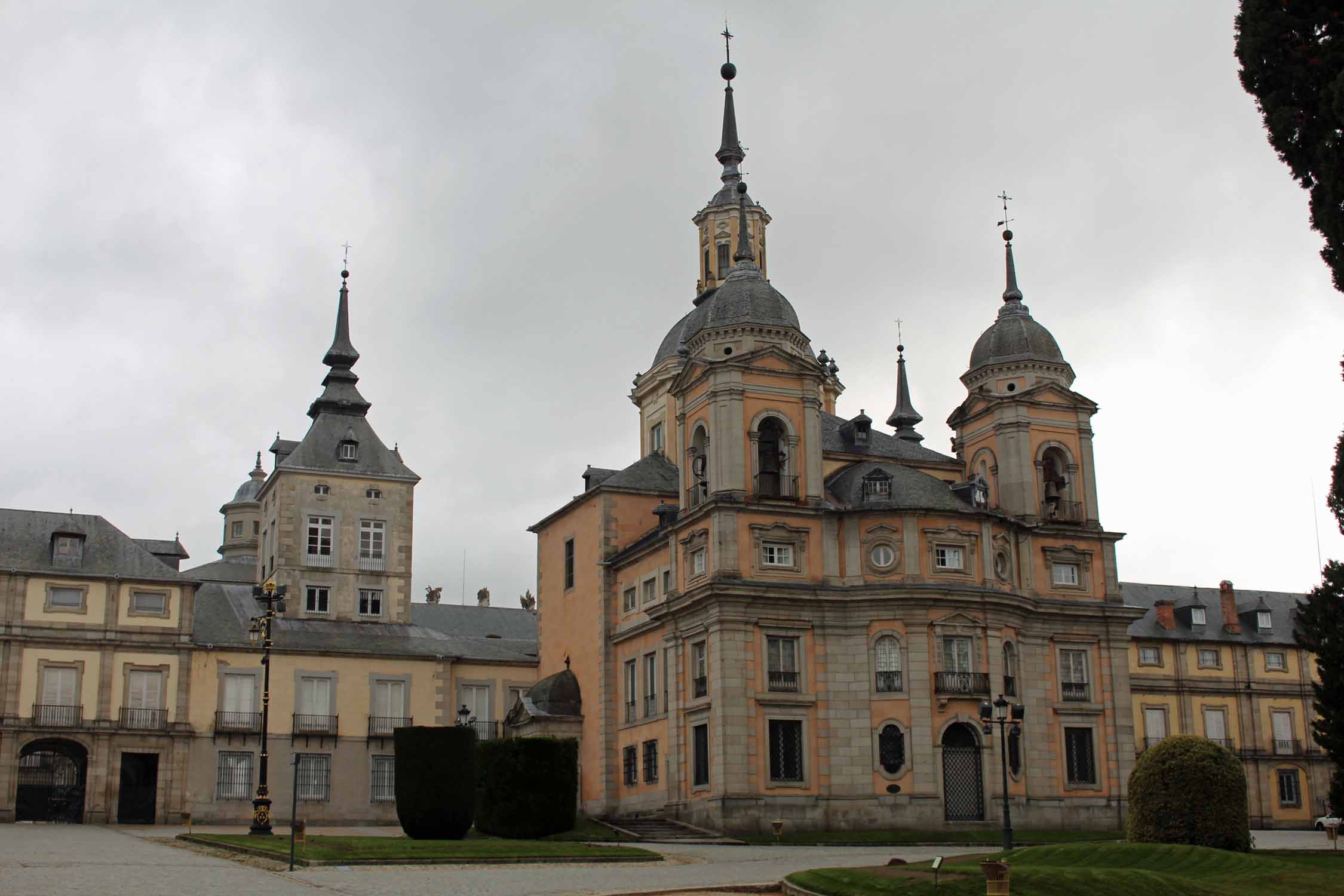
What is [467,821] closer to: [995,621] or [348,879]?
[348,879]

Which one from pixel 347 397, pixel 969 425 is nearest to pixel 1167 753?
pixel 969 425

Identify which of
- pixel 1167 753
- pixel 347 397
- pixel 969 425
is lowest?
pixel 1167 753

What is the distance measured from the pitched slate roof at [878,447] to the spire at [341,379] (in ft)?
76.0

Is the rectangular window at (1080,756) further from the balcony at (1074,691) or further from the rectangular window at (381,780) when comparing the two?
the rectangular window at (381,780)

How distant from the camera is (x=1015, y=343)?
55.6 metres

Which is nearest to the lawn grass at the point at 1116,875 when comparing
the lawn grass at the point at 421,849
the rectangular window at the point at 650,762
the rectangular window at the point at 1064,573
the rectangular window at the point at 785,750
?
the lawn grass at the point at 421,849

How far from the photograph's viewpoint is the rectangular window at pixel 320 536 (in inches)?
2574


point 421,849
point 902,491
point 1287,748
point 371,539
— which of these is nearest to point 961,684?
point 902,491

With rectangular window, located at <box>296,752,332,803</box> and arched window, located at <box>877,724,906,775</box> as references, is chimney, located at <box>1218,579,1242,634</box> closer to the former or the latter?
arched window, located at <box>877,724,906,775</box>

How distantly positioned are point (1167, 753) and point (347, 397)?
47855 millimetres

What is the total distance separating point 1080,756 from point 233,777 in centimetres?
3088

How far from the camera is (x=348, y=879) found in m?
25.2

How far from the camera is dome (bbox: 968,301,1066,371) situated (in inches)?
2180

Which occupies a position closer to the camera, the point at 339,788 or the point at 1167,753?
the point at 1167,753
